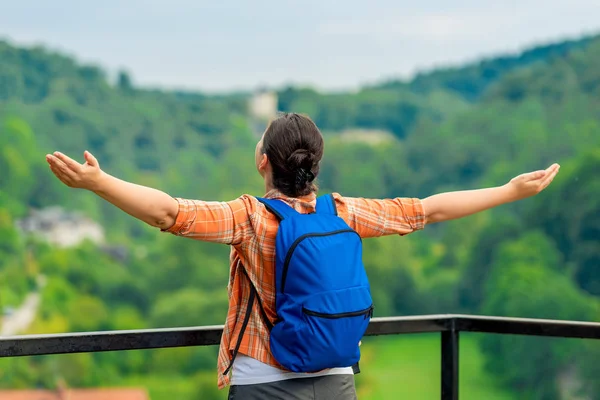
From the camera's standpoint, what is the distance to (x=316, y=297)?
4.50 ft

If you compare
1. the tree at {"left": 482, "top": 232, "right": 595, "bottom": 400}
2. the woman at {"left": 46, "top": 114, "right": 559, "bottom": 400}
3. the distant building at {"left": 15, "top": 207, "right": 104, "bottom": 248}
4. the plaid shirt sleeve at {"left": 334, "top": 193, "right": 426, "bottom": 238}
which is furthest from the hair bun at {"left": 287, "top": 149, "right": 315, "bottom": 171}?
the distant building at {"left": 15, "top": 207, "right": 104, "bottom": 248}

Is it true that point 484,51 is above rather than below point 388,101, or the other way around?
above

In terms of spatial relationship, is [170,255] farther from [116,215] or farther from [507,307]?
[507,307]

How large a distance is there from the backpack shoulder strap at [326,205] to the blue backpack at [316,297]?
7 cm

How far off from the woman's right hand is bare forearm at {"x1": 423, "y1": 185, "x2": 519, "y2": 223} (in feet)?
2.18

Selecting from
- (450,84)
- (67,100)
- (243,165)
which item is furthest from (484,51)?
(67,100)

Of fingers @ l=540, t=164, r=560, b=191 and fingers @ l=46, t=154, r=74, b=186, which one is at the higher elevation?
fingers @ l=540, t=164, r=560, b=191

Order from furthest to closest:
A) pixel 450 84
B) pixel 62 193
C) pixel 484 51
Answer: pixel 484 51 → pixel 450 84 → pixel 62 193

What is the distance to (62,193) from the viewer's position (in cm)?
3378

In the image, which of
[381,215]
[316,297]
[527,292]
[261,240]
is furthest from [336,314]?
[527,292]

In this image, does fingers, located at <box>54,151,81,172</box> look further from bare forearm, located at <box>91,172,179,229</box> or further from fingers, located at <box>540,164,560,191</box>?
fingers, located at <box>540,164,560,191</box>

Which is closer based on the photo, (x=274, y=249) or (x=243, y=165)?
(x=274, y=249)

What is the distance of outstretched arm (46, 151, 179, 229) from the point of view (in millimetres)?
1267

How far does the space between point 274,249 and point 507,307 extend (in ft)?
91.8
